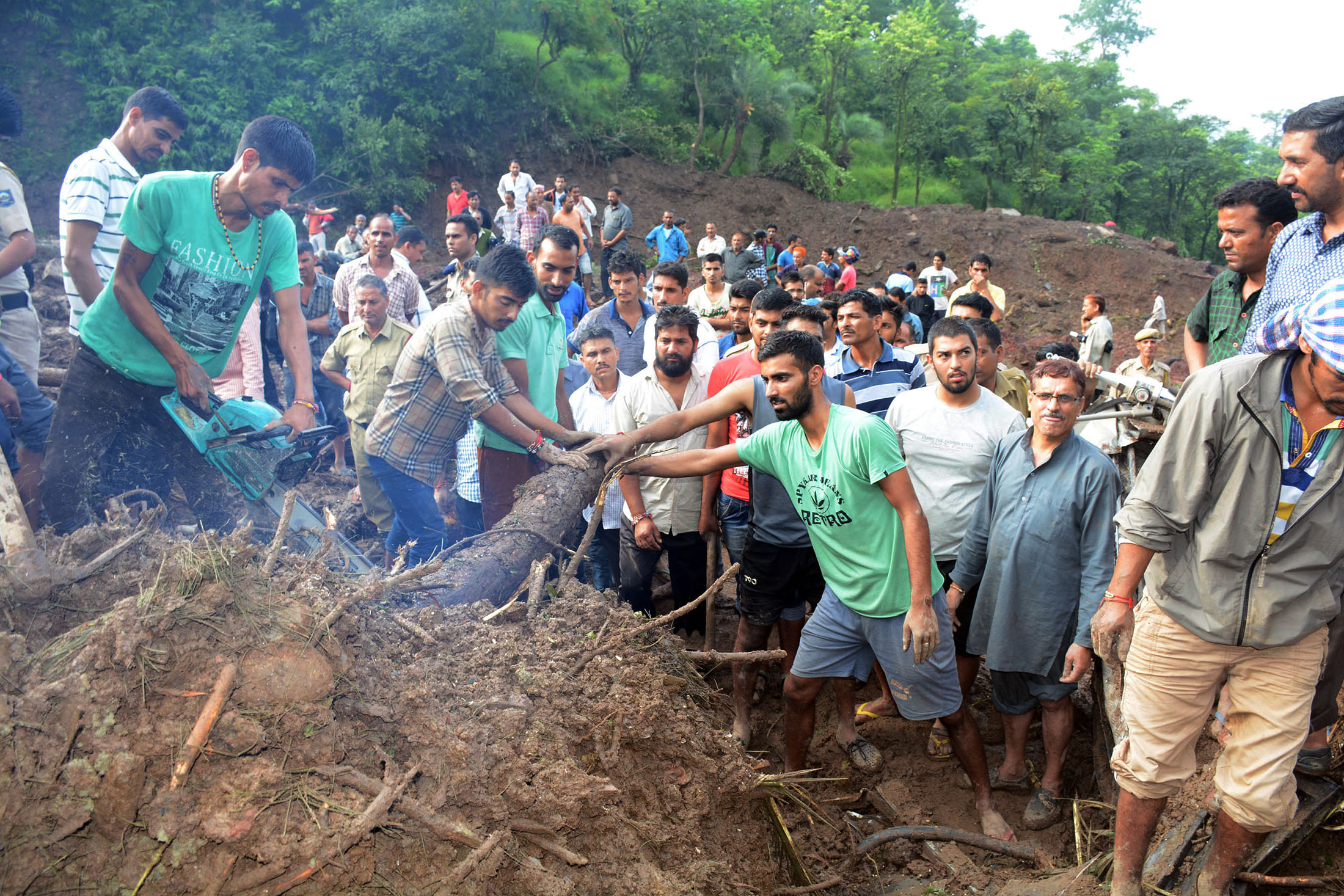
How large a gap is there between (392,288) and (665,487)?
3.42 m

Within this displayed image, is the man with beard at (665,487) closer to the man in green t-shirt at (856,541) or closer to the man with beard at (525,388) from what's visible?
the man with beard at (525,388)

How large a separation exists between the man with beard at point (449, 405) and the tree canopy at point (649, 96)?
624 inches

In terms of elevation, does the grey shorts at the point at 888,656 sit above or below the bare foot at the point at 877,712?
above

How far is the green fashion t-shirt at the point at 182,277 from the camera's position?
346 cm

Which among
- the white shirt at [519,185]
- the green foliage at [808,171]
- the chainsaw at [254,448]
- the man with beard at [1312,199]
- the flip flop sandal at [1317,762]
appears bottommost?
the flip flop sandal at [1317,762]

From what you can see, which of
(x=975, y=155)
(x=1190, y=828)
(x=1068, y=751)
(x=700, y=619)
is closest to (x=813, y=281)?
(x=700, y=619)

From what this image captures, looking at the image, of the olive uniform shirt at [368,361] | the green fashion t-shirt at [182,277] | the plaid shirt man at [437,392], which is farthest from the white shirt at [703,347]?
the green fashion t-shirt at [182,277]

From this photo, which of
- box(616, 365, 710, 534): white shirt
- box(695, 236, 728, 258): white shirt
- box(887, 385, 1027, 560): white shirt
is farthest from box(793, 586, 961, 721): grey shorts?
box(695, 236, 728, 258): white shirt

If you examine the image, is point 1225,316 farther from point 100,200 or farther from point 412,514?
point 100,200

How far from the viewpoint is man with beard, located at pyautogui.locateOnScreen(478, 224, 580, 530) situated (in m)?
4.49

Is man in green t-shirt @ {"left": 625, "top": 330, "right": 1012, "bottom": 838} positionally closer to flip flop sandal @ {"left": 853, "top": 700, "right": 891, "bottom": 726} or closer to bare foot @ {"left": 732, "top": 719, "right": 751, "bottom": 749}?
bare foot @ {"left": 732, "top": 719, "right": 751, "bottom": 749}

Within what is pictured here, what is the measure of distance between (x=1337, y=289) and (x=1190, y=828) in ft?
6.58

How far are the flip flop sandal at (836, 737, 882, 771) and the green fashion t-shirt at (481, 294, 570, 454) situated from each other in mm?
2366

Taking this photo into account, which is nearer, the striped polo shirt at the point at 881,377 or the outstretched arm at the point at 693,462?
the outstretched arm at the point at 693,462
